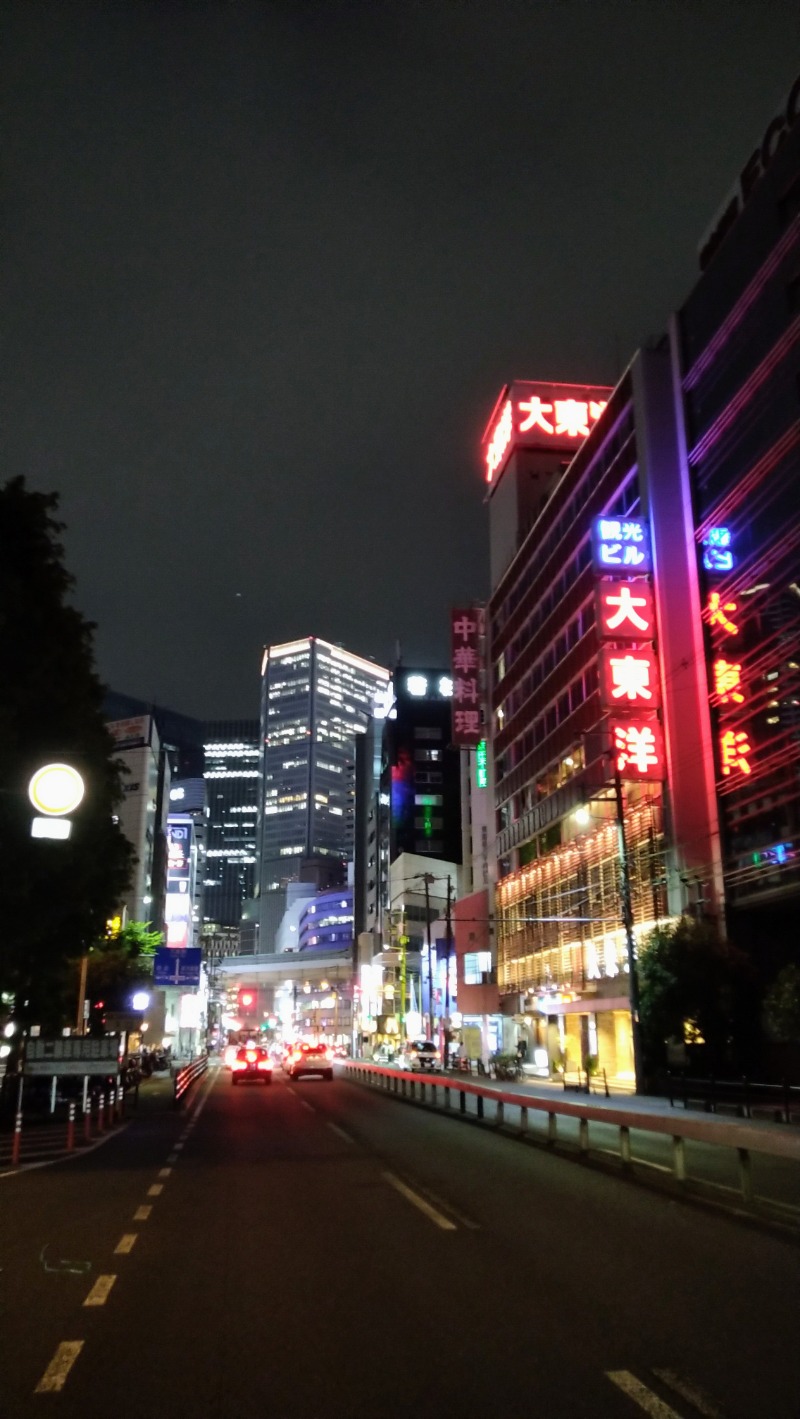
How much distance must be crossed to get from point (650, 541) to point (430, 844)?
83811 mm

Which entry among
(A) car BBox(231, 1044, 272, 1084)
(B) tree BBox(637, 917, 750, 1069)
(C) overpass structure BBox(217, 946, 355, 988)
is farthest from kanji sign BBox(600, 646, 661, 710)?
(C) overpass structure BBox(217, 946, 355, 988)

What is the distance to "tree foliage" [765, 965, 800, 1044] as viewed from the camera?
29.0 meters

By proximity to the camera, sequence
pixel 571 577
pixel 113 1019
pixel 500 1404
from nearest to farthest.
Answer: pixel 500 1404
pixel 113 1019
pixel 571 577

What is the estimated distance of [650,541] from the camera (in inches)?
1736

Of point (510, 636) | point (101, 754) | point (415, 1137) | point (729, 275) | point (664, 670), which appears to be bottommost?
point (415, 1137)

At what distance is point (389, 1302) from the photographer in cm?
820

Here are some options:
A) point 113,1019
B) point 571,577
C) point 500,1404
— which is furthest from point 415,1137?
point 571,577

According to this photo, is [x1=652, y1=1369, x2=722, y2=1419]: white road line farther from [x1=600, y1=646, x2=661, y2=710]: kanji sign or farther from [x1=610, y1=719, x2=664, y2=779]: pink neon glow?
[x1=600, y1=646, x2=661, y2=710]: kanji sign

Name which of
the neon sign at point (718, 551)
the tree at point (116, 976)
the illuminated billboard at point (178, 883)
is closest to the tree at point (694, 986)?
the neon sign at point (718, 551)

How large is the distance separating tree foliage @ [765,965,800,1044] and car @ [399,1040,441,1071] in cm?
3697

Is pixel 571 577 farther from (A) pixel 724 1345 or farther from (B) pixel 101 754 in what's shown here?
(A) pixel 724 1345

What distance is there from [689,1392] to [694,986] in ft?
107

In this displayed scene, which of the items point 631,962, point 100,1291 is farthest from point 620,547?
point 100,1291

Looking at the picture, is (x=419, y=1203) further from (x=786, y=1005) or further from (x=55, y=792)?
(x=786, y=1005)
